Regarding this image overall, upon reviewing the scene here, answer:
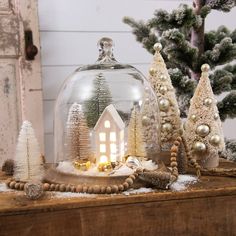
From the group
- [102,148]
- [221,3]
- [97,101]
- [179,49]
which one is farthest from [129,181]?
[221,3]

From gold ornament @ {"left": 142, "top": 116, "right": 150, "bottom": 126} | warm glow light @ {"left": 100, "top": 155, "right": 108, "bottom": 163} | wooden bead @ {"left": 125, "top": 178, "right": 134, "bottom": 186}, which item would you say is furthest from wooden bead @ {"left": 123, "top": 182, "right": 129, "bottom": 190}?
gold ornament @ {"left": 142, "top": 116, "right": 150, "bottom": 126}

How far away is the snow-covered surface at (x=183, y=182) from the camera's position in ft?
2.58

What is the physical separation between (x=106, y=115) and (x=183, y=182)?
218 mm

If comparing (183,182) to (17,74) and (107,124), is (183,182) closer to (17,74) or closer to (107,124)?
(107,124)

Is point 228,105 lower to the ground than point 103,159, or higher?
higher

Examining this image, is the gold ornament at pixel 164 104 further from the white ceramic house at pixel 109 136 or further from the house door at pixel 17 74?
the house door at pixel 17 74

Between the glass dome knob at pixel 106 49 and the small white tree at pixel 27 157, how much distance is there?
0.24 metres

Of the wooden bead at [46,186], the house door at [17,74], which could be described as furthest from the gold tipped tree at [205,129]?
the house door at [17,74]

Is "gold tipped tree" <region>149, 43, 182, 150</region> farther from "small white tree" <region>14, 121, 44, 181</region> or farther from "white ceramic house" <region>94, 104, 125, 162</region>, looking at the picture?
"small white tree" <region>14, 121, 44, 181</region>

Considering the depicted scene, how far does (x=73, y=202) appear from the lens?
27.8 inches

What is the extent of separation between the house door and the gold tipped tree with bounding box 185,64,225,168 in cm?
71

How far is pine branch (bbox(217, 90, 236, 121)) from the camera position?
1293mm

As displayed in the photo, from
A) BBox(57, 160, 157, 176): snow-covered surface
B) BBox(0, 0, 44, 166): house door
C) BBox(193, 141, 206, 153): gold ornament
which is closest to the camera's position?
BBox(57, 160, 157, 176): snow-covered surface

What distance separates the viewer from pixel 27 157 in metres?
0.85
